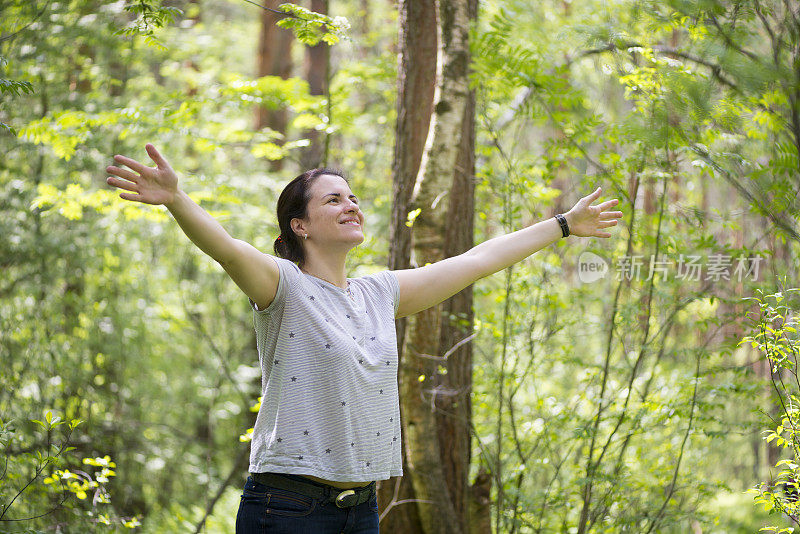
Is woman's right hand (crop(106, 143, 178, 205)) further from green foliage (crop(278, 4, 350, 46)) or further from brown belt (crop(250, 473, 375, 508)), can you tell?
green foliage (crop(278, 4, 350, 46))

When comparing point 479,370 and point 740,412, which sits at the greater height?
point 479,370

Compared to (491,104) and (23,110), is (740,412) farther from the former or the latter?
(23,110)

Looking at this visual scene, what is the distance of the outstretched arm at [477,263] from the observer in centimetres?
243

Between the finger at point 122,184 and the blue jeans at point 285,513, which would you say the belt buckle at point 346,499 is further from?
the finger at point 122,184

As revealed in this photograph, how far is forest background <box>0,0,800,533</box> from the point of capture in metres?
3.17

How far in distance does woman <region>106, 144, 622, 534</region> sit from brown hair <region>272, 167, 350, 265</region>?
0.05 meters

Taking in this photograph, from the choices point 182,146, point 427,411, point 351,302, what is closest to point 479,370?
point 427,411

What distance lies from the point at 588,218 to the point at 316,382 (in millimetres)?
1247

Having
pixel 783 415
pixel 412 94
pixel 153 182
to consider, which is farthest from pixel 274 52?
pixel 153 182

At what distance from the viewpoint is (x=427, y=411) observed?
317 centimetres

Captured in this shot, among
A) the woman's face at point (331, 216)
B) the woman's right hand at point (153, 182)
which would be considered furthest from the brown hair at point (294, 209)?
the woman's right hand at point (153, 182)

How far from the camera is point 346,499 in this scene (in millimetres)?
2031

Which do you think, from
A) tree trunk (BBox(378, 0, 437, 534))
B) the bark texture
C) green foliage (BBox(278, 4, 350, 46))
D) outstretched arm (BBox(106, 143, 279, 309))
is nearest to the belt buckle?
outstretched arm (BBox(106, 143, 279, 309))

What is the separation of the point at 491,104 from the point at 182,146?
4.68 metres
